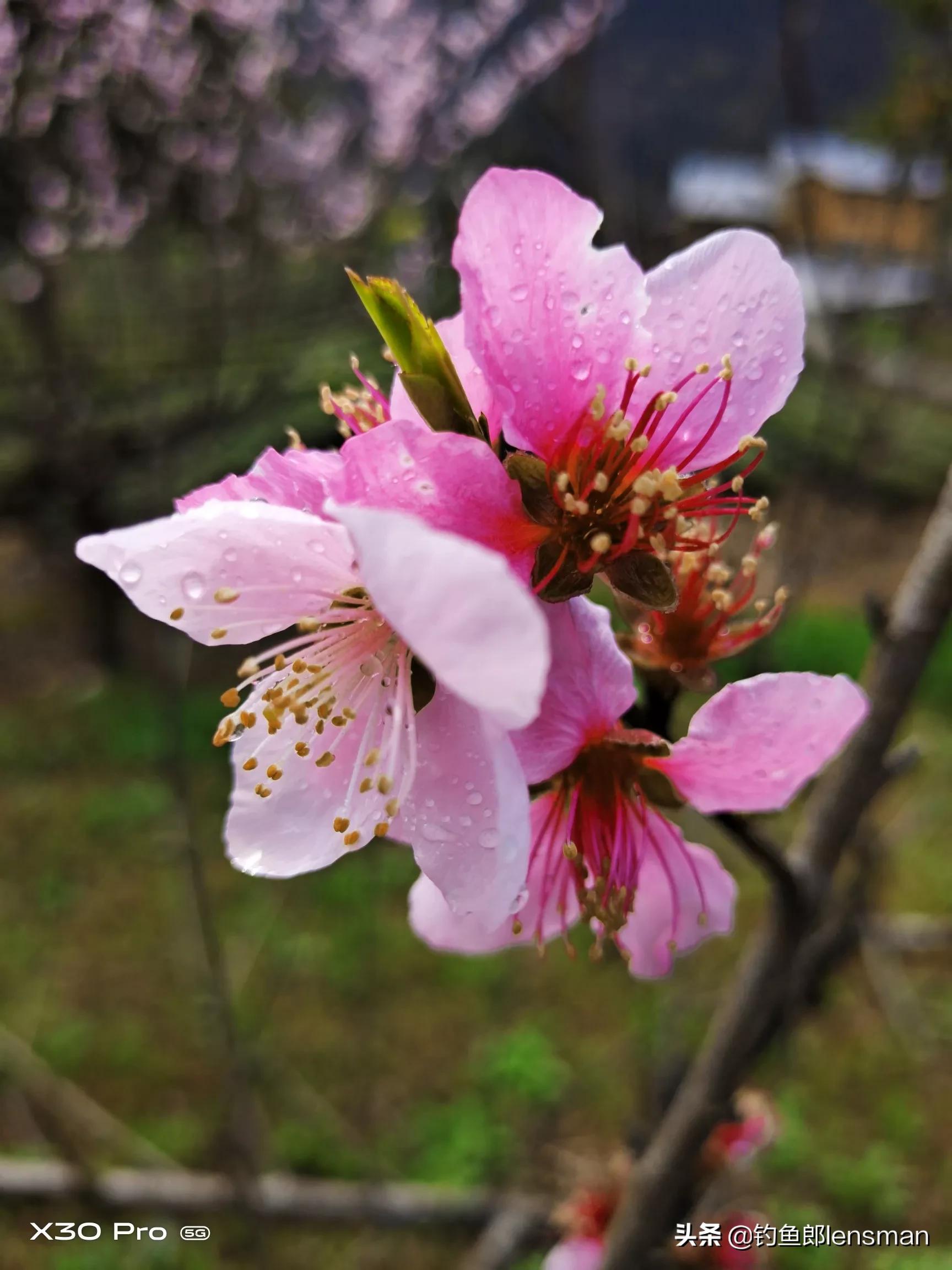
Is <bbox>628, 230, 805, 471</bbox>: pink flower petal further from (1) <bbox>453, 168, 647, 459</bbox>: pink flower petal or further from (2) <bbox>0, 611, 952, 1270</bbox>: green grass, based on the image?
(2) <bbox>0, 611, 952, 1270</bbox>: green grass

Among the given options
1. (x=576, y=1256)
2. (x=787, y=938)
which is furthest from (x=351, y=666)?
(x=576, y=1256)

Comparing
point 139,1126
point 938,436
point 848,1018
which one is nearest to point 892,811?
point 848,1018

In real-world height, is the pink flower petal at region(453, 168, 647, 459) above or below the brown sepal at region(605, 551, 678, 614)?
above

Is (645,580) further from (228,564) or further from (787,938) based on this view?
(787,938)

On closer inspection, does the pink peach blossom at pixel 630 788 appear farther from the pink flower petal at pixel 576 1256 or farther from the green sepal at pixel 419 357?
the pink flower petal at pixel 576 1256

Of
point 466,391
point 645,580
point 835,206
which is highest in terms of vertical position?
point 466,391

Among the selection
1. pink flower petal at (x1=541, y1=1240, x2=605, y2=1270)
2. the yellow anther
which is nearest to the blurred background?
pink flower petal at (x1=541, y1=1240, x2=605, y2=1270)

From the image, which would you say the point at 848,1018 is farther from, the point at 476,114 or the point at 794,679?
the point at 476,114

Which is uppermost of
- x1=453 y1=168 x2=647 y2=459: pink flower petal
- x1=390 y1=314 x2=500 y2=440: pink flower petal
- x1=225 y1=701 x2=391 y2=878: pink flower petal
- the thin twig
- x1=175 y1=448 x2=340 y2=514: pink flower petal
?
x1=453 y1=168 x2=647 y2=459: pink flower petal

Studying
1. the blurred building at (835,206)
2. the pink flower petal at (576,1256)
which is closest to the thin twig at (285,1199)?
the pink flower petal at (576,1256)
